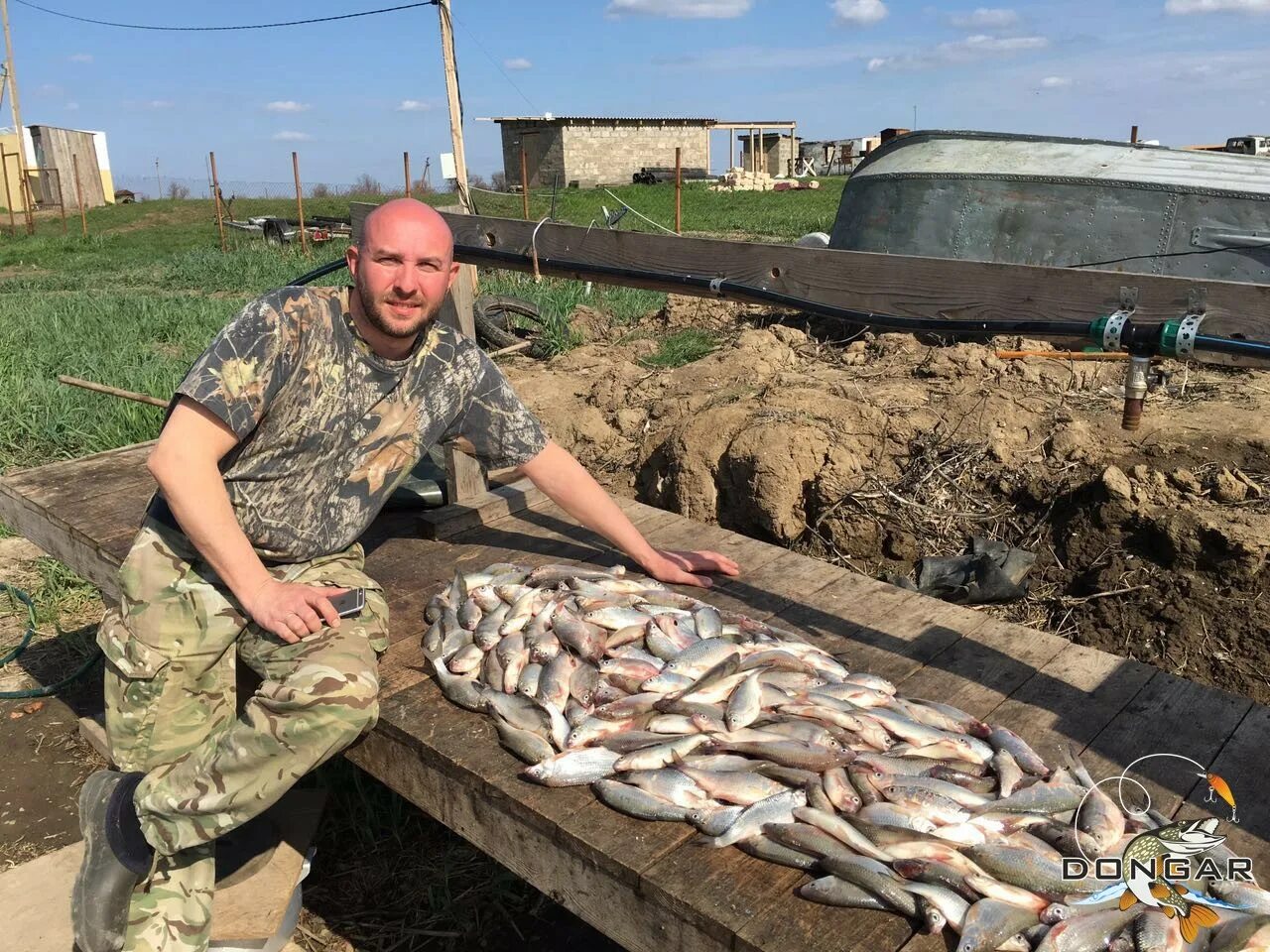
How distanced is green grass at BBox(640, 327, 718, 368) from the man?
604cm

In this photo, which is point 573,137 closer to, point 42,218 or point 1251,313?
point 42,218

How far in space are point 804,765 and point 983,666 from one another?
1.02m

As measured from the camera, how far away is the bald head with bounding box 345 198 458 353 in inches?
123

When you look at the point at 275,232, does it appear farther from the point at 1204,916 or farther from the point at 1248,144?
the point at 1204,916

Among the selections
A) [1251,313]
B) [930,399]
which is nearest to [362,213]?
[1251,313]

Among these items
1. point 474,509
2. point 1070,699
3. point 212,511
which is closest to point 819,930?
point 1070,699

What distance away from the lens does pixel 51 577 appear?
20.6ft

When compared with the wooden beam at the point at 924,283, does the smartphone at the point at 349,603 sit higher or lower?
lower

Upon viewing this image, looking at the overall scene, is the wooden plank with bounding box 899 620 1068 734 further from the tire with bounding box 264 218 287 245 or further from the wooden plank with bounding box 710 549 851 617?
the tire with bounding box 264 218 287 245

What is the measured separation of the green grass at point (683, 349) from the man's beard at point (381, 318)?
20.2 feet

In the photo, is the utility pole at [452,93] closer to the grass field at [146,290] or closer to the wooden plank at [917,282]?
the grass field at [146,290]

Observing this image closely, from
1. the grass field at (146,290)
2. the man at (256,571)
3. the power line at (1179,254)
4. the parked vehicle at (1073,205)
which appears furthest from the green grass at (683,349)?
the man at (256,571)

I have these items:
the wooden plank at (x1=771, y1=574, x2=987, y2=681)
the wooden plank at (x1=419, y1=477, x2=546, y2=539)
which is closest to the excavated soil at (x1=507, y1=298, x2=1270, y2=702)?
the wooden plank at (x1=419, y1=477, x2=546, y2=539)

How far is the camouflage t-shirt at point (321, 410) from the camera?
2992 millimetres
